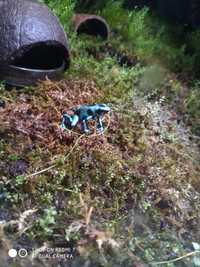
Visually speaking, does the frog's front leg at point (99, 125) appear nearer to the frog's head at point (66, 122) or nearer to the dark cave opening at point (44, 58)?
the frog's head at point (66, 122)

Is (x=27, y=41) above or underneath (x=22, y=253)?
above

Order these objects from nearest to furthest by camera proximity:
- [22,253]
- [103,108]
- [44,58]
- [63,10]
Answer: [22,253] → [103,108] → [44,58] → [63,10]

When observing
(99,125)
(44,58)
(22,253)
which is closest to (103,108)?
(99,125)

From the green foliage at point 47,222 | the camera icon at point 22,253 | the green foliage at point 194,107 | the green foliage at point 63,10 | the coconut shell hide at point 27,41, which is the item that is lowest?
the green foliage at point 194,107

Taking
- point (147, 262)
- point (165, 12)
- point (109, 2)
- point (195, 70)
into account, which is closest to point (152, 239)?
point (147, 262)

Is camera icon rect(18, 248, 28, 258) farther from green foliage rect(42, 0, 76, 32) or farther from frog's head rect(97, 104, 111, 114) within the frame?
green foliage rect(42, 0, 76, 32)

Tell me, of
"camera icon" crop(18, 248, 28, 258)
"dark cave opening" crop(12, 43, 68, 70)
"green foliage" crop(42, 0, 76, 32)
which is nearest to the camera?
"camera icon" crop(18, 248, 28, 258)

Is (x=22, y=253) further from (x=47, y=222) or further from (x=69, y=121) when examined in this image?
(x=69, y=121)

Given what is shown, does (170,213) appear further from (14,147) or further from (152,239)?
(14,147)

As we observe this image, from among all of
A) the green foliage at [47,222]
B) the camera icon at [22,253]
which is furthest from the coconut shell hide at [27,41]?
the camera icon at [22,253]

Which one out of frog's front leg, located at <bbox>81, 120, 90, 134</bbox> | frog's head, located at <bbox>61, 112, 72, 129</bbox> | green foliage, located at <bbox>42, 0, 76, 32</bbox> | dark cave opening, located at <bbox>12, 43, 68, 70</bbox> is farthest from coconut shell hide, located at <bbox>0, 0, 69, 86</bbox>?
green foliage, located at <bbox>42, 0, 76, 32</bbox>

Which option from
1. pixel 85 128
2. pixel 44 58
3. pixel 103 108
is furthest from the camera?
pixel 44 58
